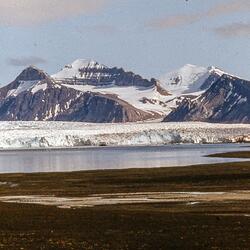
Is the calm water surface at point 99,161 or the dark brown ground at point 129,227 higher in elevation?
the dark brown ground at point 129,227

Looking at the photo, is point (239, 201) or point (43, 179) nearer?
point (239, 201)

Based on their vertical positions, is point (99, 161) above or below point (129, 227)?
below

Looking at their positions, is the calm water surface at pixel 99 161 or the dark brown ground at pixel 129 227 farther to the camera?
the calm water surface at pixel 99 161

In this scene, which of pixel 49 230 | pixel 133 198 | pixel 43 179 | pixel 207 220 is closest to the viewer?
pixel 49 230

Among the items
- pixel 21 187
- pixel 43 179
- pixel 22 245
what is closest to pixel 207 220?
pixel 22 245

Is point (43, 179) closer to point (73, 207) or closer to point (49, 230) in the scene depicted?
point (73, 207)

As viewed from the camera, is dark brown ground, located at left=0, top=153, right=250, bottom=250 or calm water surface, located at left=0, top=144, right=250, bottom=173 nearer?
dark brown ground, located at left=0, top=153, right=250, bottom=250

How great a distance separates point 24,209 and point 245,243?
17.3 metres

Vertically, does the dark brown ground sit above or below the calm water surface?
above

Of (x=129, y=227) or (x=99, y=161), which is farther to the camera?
(x=99, y=161)

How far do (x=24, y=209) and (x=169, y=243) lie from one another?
15709 millimetres

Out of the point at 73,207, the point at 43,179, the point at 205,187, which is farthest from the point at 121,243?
the point at 43,179

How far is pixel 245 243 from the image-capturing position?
24.1 meters

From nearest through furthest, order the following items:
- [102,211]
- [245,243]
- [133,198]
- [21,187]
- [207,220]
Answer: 1. [245,243]
2. [207,220]
3. [102,211]
4. [133,198]
5. [21,187]
